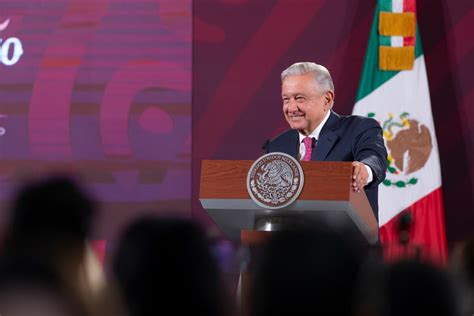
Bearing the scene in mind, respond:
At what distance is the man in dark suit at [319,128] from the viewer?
3.90 m

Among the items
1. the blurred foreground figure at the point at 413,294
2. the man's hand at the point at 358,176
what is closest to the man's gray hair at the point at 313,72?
the man's hand at the point at 358,176

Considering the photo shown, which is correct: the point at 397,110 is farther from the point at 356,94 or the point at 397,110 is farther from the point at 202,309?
the point at 202,309

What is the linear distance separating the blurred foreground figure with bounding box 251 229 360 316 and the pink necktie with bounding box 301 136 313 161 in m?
2.70

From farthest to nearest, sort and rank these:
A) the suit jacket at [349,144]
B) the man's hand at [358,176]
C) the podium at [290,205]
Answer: the suit jacket at [349,144], the man's hand at [358,176], the podium at [290,205]

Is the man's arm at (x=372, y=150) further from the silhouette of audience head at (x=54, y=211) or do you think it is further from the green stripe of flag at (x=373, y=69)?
the green stripe of flag at (x=373, y=69)

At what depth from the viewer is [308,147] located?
3.97 meters

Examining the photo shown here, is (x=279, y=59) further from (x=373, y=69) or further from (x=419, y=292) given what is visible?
(x=419, y=292)

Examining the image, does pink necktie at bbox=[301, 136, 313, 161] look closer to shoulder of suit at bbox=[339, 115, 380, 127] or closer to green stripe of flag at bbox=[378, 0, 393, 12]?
shoulder of suit at bbox=[339, 115, 380, 127]

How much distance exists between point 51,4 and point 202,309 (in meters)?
5.78

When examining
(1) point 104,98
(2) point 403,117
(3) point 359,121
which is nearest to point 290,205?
(3) point 359,121

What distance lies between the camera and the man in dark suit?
390 centimetres

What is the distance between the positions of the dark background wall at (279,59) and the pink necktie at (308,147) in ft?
8.85

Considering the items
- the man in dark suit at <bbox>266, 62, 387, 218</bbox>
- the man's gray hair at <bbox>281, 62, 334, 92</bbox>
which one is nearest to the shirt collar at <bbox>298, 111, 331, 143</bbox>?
the man in dark suit at <bbox>266, 62, 387, 218</bbox>

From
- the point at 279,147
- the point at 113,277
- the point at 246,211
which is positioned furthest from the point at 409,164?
the point at 113,277
